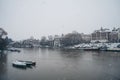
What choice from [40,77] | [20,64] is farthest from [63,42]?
[40,77]

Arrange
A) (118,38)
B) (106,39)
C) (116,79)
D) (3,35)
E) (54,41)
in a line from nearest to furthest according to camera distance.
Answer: (116,79), (3,35), (118,38), (106,39), (54,41)

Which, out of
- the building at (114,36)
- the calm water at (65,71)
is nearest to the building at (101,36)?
the building at (114,36)

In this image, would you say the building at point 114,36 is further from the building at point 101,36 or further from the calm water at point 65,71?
the calm water at point 65,71

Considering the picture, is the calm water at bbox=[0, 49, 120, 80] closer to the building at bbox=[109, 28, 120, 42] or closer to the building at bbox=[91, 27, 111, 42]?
the building at bbox=[109, 28, 120, 42]

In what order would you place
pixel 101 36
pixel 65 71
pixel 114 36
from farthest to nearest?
pixel 101 36, pixel 114 36, pixel 65 71

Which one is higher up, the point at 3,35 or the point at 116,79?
the point at 3,35

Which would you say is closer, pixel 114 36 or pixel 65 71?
pixel 65 71

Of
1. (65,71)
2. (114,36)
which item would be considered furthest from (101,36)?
(65,71)

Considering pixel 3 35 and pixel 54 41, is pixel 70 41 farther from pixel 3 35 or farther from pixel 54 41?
pixel 3 35

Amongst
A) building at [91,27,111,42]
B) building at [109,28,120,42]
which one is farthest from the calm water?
building at [91,27,111,42]

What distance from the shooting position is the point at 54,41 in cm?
5303

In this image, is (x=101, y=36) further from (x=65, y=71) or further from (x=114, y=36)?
(x=65, y=71)

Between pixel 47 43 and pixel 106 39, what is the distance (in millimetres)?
20419

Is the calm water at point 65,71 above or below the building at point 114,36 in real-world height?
below
